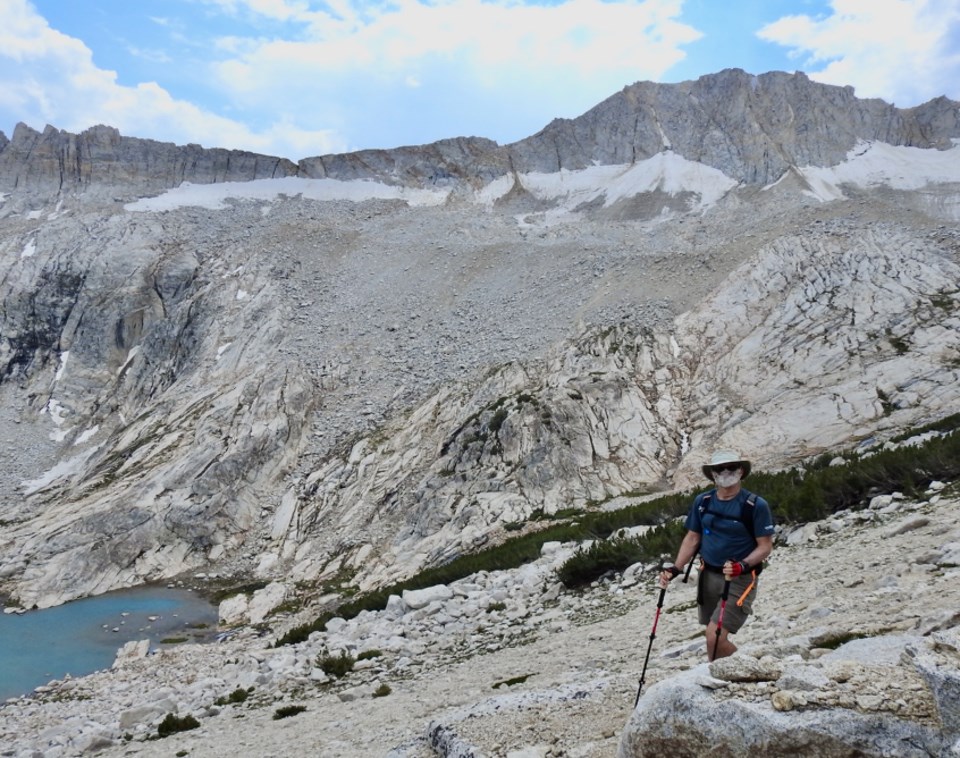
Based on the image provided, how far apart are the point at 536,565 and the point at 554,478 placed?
13.7m

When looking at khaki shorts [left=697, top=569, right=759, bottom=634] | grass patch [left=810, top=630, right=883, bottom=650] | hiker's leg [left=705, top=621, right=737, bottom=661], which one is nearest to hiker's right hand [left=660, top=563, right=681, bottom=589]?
khaki shorts [left=697, top=569, right=759, bottom=634]

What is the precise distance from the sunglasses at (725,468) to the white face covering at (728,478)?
26mm

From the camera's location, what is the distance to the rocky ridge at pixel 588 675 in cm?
455

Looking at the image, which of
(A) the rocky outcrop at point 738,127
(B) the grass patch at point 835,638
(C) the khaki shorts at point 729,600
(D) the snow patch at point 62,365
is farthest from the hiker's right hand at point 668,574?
(D) the snow patch at point 62,365

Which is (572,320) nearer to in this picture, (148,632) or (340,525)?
(340,525)

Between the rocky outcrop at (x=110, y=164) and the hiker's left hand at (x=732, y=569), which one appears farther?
the rocky outcrop at (x=110, y=164)

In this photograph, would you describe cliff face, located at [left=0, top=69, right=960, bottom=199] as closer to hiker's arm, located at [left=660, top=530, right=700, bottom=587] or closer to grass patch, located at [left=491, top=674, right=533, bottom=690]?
grass patch, located at [left=491, top=674, right=533, bottom=690]

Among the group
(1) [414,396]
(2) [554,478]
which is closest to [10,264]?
(1) [414,396]

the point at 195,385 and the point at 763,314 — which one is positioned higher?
→ the point at 195,385

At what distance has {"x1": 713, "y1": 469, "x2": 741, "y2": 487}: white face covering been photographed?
23.5 ft

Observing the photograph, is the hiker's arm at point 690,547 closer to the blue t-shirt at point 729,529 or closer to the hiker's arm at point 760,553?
the blue t-shirt at point 729,529

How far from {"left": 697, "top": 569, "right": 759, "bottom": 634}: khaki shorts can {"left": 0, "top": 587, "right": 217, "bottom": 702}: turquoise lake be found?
24945 mm

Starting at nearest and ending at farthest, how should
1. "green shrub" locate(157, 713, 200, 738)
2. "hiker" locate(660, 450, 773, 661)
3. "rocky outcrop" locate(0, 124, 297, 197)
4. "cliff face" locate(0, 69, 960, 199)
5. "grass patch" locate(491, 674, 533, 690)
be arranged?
"hiker" locate(660, 450, 773, 661), "grass patch" locate(491, 674, 533, 690), "green shrub" locate(157, 713, 200, 738), "cliff face" locate(0, 69, 960, 199), "rocky outcrop" locate(0, 124, 297, 197)

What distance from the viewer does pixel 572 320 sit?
46031 millimetres
